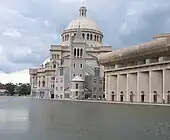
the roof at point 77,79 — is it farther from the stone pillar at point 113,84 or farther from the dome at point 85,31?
the dome at point 85,31

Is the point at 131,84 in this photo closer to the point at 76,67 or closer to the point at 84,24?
the point at 76,67

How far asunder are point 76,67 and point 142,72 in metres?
41.0

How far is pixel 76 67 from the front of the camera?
4776 inches

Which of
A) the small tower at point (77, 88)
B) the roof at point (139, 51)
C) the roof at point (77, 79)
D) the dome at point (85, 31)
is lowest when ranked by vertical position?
the small tower at point (77, 88)

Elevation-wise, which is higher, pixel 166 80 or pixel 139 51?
pixel 139 51

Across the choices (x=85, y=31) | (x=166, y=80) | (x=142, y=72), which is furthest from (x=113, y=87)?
(x=85, y=31)

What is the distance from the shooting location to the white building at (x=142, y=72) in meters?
75.0

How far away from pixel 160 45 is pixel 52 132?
5877 cm

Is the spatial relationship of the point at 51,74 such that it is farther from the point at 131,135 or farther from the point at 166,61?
the point at 131,135

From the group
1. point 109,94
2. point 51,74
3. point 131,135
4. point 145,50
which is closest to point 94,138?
point 131,135

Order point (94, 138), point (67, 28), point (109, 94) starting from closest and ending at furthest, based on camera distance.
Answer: point (94, 138) < point (109, 94) < point (67, 28)

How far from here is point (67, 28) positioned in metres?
153

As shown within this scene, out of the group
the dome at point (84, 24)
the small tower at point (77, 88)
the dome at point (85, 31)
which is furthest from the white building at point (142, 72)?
the dome at point (84, 24)

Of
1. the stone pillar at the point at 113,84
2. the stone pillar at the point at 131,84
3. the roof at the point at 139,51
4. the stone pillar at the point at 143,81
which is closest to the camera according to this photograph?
the roof at the point at 139,51
